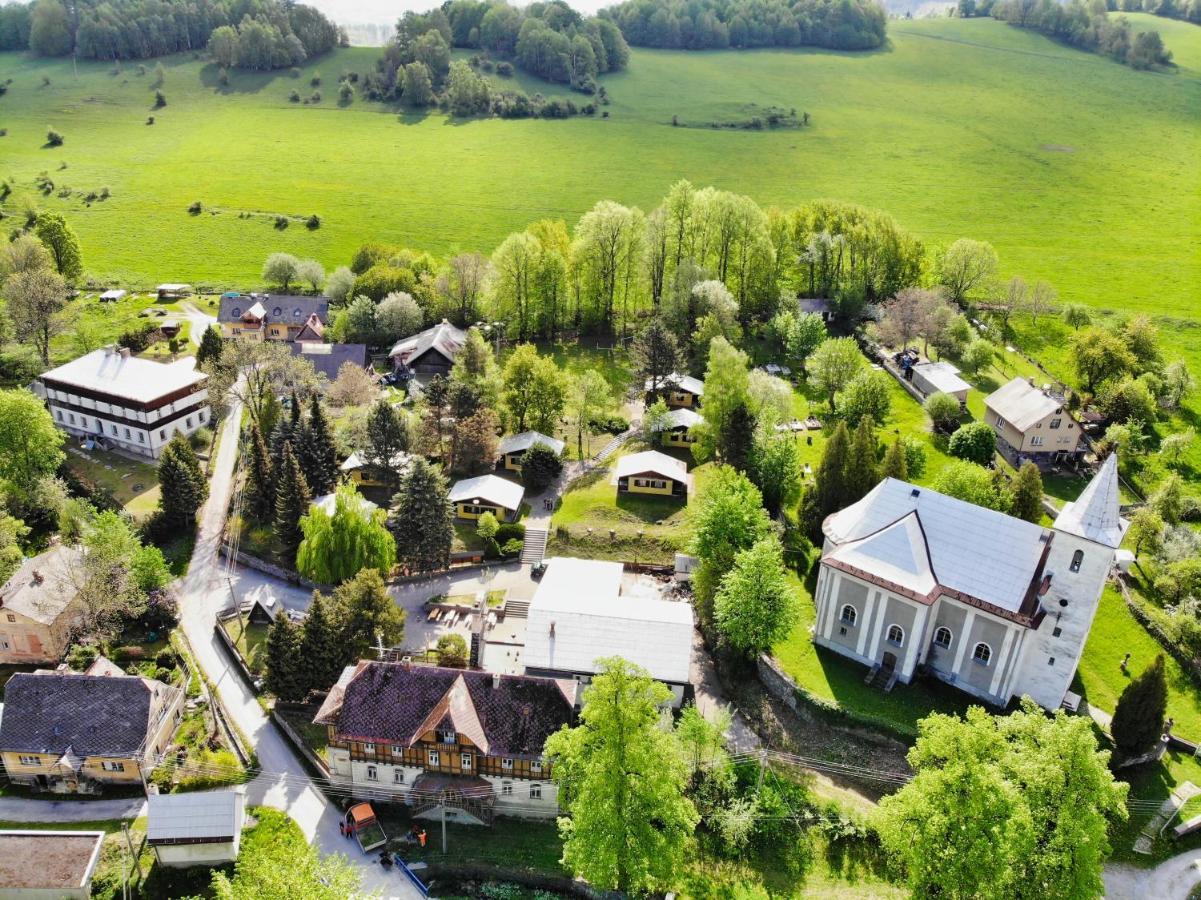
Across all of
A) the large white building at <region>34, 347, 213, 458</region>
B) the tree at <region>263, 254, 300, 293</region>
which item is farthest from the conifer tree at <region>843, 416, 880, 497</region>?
the tree at <region>263, 254, 300, 293</region>

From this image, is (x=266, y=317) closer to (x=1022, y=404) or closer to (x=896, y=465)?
(x=896, y=465)

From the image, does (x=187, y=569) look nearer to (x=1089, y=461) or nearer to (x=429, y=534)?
(x=429, y=534)

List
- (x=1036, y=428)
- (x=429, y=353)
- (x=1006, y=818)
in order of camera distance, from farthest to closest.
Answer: (x=429, y=353)
(x=1036, y=428)
(x=1006, y=818)

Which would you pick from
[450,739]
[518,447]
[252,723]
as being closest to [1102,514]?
[450,739]

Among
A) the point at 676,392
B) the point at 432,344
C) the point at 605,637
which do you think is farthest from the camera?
the point at 432,344

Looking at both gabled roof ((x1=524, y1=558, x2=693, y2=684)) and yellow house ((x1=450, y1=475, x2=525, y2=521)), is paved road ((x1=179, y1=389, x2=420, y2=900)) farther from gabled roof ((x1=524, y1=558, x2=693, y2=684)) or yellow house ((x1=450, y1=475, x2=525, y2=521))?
yellow house ((x1=450, y1=475, x2=525, y2=521))

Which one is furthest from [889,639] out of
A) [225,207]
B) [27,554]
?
[225,207]
